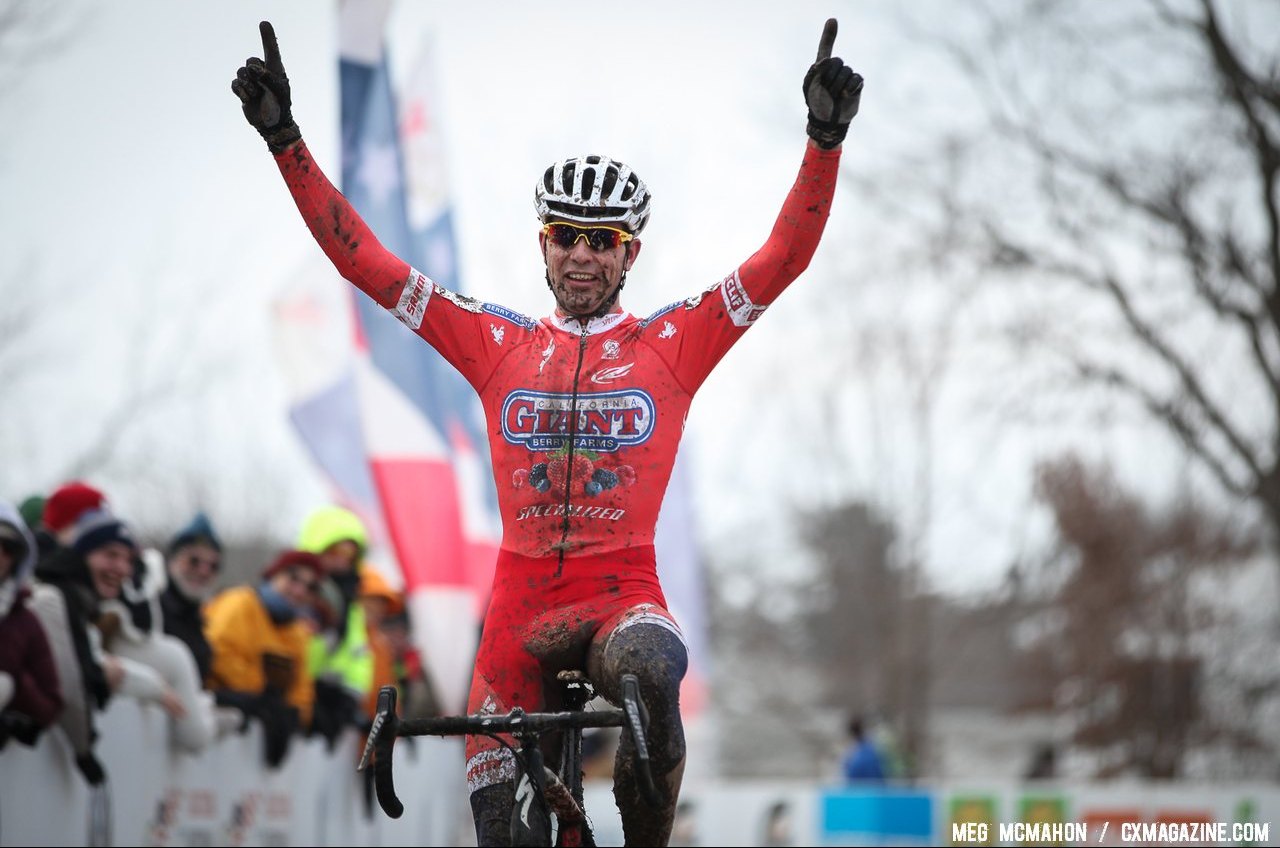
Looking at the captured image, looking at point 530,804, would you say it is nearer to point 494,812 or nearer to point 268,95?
point 494,812

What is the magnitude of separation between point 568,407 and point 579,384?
84 millimetres

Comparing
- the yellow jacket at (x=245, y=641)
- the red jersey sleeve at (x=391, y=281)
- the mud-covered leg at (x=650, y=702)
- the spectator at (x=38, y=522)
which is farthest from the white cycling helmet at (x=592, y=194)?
the yellow jacket at (x=245, y=641)

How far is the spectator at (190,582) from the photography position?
380 inches

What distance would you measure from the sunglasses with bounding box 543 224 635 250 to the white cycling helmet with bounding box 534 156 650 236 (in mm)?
25

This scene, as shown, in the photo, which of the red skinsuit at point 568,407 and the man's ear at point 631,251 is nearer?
the red skinsuit at point 568,407

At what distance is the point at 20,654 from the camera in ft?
24.3

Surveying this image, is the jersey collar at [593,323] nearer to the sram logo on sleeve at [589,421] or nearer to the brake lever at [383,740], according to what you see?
the sram logo on sleeve at [589,421]

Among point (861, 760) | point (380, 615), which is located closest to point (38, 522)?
point (380, 615)

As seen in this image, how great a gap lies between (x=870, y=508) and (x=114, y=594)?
26068 millimetres

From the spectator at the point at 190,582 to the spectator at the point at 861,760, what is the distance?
13.2 m

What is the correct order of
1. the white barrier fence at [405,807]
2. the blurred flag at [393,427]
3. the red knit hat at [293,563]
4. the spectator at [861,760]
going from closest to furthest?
the white barrier fence at [405,807]
the red knit hat at [293,563]
the blurred flag at [393,427]
the spectator at [861,760]

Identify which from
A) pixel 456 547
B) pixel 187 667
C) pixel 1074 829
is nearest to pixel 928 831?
pixel 1074 829

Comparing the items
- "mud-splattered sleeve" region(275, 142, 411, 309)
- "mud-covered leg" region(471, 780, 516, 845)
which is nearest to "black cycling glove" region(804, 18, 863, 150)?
"mud-splattered sleeve" region(275, 142, 411, 309)

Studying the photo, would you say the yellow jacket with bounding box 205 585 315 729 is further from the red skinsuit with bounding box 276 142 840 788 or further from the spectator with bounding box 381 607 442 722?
the red skinsuit with bounding box 276 142 840 788
